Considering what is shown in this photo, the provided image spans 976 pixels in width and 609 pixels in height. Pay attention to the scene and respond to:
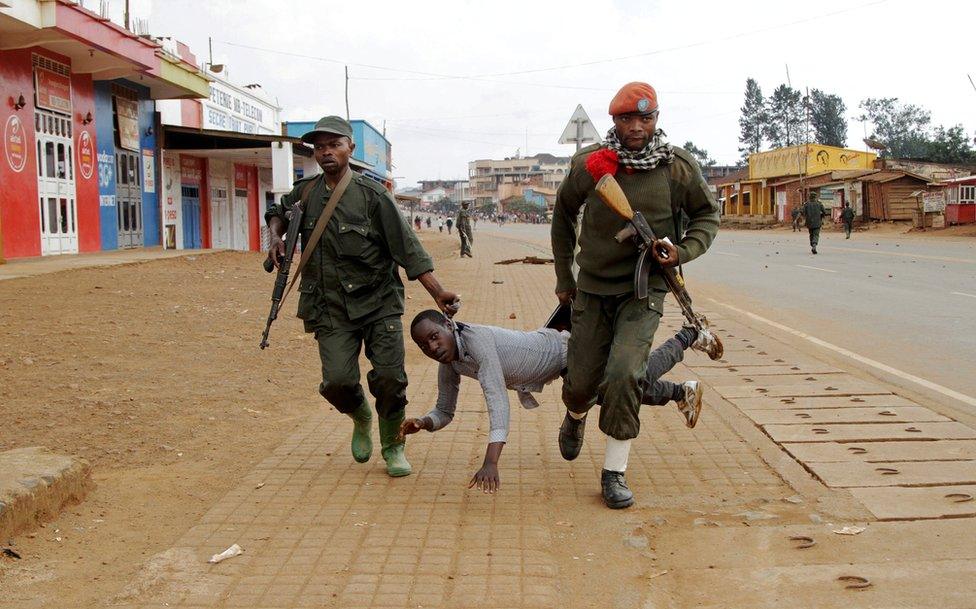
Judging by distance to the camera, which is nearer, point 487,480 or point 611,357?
point 487,480

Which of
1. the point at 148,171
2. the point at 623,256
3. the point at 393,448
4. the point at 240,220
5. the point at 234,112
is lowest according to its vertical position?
the point at 393,448

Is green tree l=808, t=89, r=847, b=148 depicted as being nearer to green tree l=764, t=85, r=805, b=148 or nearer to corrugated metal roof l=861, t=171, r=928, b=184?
green tree l=764, t=85, r=805, b=148

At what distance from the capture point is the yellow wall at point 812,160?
56.2 metres

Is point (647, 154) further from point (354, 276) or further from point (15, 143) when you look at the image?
point (15, 143)

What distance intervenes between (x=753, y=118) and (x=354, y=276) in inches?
3982

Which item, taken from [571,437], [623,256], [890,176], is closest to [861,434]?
[571,437]

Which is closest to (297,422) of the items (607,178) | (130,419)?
(130,419)

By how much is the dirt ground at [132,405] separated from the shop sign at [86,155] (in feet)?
28.5

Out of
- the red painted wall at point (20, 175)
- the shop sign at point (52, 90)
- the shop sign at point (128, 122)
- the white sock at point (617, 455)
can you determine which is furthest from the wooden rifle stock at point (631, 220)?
the shop sign at point (128, 122)

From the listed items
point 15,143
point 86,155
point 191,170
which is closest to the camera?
point 15,143

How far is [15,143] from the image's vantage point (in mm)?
17312

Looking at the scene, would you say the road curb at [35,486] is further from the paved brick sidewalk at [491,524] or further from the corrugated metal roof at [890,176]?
the corrugated metal roof at [890,176]

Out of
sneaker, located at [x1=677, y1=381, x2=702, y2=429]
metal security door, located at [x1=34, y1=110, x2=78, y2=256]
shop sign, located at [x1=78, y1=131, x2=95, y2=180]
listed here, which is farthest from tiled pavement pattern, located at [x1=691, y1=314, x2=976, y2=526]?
shop sign, located at [x1=78, y1=131, x2=95, y2=180]

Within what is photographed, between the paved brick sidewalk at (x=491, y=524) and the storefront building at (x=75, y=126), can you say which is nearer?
the paved brick sidewalk at (x=491, y=524)
